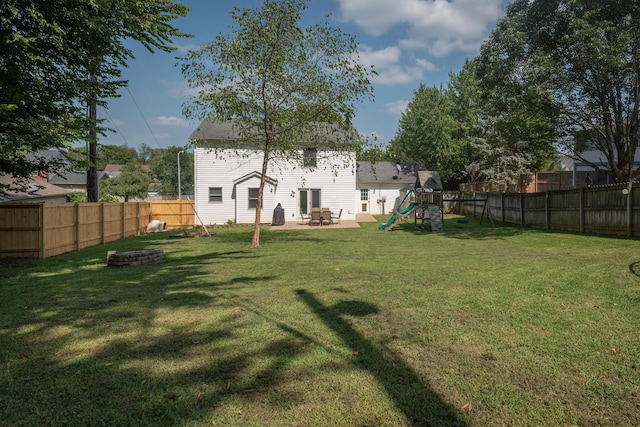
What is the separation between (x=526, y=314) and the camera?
4.61 m

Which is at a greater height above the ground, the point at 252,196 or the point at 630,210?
the point at 252,196

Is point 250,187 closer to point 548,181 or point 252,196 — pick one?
point 252,196

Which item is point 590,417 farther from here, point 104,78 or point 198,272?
point 104,78

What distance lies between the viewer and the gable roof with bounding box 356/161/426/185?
123 ft

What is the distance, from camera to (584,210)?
13258 mm

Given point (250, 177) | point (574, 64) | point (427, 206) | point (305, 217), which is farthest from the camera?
point (305, 217)

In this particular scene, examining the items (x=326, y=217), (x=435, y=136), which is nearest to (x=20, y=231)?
(x=326, y=217)

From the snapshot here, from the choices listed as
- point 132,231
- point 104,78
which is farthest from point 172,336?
point 132,231

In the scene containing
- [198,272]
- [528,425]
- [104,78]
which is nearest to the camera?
[528,425]

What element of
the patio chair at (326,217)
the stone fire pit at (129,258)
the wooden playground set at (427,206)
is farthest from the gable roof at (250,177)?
the stone fire pit at (129,258)

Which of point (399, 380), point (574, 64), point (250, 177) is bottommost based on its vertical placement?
point (399, 380)

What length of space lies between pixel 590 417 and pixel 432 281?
13.3 feet

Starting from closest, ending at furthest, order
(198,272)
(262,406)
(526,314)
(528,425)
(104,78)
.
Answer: (528,425) → (262,406) → (526,314) → (198,272) → (104,78)

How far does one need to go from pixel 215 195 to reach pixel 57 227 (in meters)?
12.1
